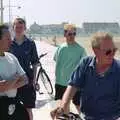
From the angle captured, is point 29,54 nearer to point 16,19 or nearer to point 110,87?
point 16,19

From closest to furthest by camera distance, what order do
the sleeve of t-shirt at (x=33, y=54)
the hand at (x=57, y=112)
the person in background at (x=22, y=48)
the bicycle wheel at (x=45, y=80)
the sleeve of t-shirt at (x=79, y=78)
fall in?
1. the hand at (x=57, y=112)
2. the sleeve of t-shirt at (x=79, y=78)
3. the person in background at (x=22, y=48)
4. the sleeve of t-shirt at (x=33, y=54)
5. the bicycle wheel at (x=45, y=80)

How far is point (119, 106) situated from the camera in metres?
4.87

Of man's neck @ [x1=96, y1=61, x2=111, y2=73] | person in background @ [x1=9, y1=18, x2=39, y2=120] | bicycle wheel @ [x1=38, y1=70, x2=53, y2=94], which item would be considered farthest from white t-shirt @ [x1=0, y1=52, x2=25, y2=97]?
bicycle wheel @ [x1=38, y1=70, x2=53, y2=94]

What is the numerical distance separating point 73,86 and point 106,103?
0.35m

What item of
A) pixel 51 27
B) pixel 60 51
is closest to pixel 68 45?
pixel 60 51

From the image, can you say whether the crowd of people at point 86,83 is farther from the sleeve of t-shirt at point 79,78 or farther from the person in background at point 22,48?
the person in background at point 22,48

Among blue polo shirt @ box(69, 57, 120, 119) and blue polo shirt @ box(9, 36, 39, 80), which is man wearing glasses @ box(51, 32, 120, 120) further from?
blue polo shirt @ box(9, 36, 39, 80)

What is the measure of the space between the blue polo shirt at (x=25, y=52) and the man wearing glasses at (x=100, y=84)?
284 centimetres

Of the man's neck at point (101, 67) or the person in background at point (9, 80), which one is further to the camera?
the person in background at point (9, 80)

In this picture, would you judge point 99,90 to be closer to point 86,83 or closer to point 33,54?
point 86,83

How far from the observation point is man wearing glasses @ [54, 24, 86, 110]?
28.6 ft

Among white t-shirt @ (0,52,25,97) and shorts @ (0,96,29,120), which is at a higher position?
white t-shirt @ (0,52,25,97)

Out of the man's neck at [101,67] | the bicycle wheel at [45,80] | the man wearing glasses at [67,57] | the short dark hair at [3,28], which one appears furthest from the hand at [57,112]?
the bicycle wheel at [45,80]

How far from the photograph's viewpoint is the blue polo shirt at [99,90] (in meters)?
4.86
